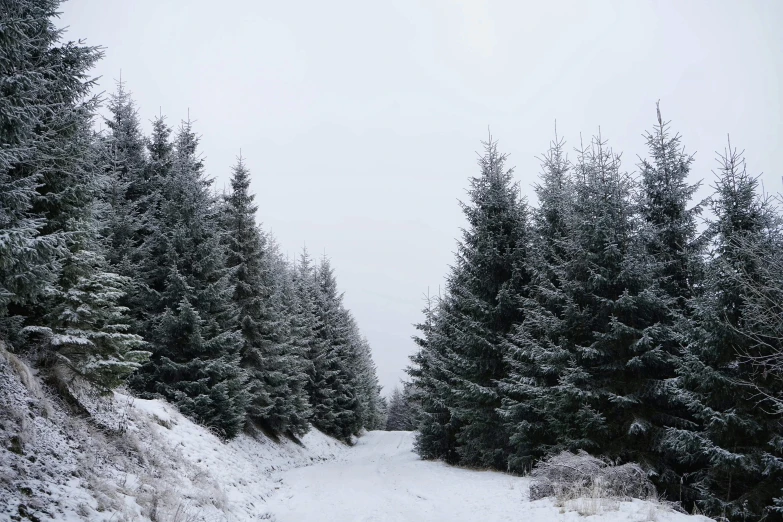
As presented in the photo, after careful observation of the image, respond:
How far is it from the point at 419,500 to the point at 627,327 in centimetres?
809

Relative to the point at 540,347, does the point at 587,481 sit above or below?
below

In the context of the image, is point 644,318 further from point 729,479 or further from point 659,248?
point 729,479

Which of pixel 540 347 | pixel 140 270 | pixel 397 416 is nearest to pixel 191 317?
pixel 140 270

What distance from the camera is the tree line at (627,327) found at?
10.4 m

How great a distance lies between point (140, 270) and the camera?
18.2m

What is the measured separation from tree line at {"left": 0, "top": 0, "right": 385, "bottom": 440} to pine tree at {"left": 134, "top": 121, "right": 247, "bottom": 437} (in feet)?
0.20

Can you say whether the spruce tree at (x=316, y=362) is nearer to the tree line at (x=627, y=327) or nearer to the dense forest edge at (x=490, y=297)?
the dense forest edge at (x=490, y=297)

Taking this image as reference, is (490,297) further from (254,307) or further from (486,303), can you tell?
(254,307)

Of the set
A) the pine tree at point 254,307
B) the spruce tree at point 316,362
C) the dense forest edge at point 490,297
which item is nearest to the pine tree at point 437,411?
the dense forest edge at point 490,297

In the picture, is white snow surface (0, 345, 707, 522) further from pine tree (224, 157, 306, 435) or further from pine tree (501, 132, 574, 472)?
pine tree (224, 157, 306, 435)

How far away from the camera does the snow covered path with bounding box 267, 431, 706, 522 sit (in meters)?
8.79

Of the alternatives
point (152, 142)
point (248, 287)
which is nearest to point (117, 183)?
point (152, 142)

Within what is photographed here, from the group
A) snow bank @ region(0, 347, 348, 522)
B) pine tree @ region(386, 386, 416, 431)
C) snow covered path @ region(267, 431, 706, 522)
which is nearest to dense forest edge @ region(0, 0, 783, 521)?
snow bank @ region(0, 347, 348, 522)

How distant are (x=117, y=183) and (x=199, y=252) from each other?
465cm
